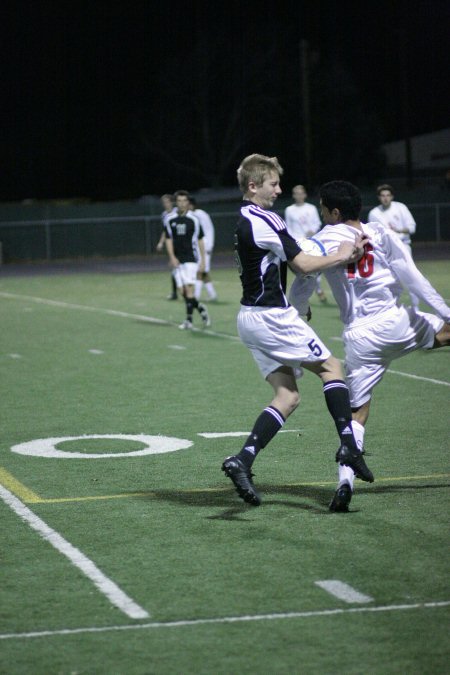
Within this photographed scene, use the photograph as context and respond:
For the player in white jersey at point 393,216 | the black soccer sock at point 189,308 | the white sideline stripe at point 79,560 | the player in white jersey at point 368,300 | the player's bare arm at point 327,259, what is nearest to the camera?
the white sideline stripe at point 79,560

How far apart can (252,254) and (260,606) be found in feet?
7.77

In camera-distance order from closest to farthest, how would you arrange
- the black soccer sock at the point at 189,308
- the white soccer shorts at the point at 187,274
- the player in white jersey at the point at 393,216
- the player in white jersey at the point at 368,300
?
1. the player in white jersey at the point at 368,300
2. the black soccer sock at the point at 189,308
3. the white soccer shorts at the point at 187,274
4. the player in white jersey at the point at 393,216

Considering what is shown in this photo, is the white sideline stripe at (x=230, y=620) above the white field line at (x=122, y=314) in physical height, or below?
above

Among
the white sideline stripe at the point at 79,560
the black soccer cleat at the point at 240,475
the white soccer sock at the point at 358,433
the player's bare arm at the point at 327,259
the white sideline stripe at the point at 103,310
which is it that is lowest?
the white sideline stripe at the point at 103,310

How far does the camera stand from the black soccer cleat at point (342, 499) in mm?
6699

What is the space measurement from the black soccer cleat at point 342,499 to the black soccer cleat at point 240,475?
18.0 inches

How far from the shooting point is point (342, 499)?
22.0ft

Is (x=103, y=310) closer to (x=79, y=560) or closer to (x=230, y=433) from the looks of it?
(x=230, y=433)

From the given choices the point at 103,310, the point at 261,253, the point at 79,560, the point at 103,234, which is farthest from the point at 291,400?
the point at 103,234

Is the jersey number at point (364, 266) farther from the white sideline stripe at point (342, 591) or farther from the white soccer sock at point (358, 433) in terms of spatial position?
the white sideline stripe at point (342, 591)

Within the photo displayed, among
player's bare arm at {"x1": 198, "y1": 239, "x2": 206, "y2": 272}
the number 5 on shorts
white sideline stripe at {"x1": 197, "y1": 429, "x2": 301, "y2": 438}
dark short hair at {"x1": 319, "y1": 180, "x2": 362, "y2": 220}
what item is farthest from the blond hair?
player's bare arm at {"x1": 198, "y1": 239, "x2": 206, "y2": 272}

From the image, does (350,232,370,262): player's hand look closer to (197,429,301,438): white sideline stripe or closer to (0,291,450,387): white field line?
(197,429,301,438): white sideline stripe

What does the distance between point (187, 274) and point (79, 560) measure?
12979mm

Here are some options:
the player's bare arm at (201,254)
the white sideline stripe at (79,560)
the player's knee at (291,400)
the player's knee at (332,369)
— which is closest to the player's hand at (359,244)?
the player's knee at (332,369)
